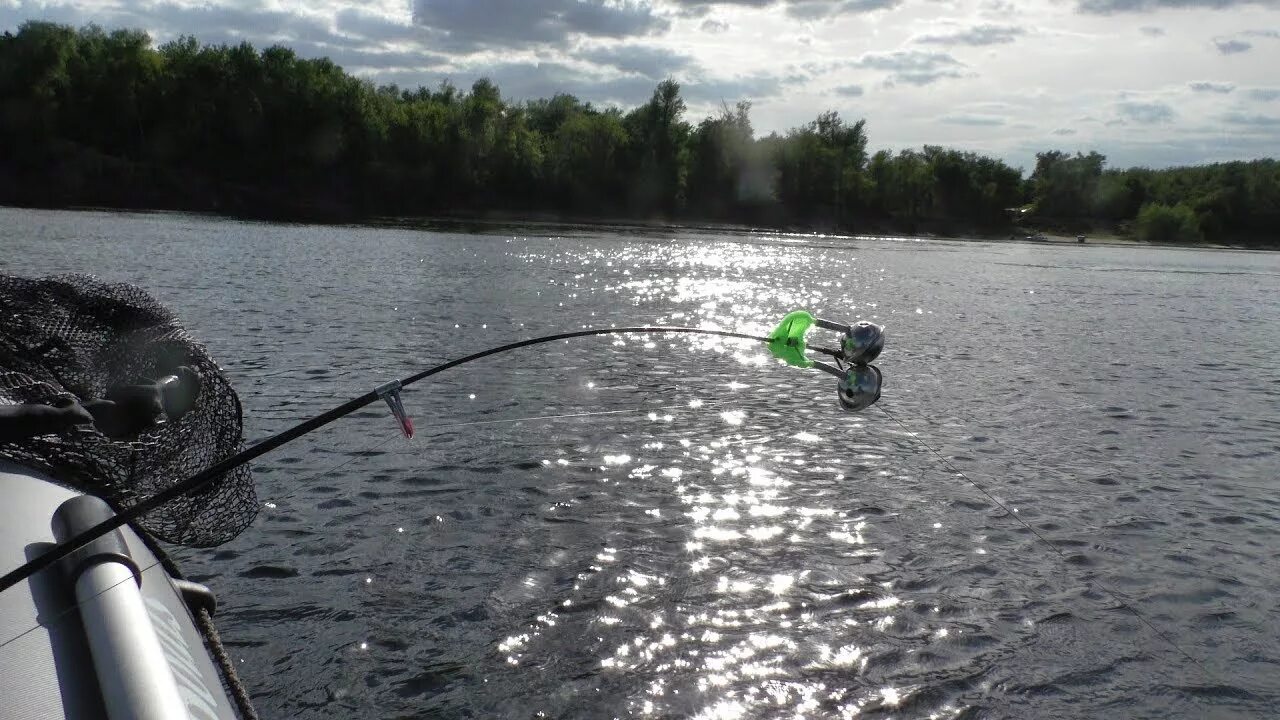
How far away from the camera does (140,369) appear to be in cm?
701

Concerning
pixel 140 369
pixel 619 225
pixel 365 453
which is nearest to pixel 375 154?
pixel 619 225

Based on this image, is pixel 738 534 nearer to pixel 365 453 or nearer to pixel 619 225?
pixel 365 453

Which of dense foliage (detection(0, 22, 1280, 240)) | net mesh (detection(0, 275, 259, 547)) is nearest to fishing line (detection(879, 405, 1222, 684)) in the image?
net mesh (detection(0, 275, 259, 547))

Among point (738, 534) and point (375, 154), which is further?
point (375, 154)

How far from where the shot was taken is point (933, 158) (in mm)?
164250

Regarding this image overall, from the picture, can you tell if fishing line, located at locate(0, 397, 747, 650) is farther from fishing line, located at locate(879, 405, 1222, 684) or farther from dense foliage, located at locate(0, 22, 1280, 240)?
dense foliage, located at locate(0, 22, 1280, 240)

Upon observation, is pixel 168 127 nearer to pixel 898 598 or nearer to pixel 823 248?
pixel 823 248

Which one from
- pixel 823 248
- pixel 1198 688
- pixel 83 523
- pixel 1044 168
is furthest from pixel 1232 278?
pixel 1044 168

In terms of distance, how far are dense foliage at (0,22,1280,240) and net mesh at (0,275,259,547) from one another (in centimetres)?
10198

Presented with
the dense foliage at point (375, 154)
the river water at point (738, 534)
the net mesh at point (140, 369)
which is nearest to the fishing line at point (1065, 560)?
the river water at point (738, 534)

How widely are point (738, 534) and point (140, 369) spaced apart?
21.7 ft

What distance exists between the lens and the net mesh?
21.3 feet

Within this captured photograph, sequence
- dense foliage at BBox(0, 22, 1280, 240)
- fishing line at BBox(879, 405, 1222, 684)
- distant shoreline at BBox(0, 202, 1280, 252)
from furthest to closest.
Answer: dense foliage at BBox(0, 22, 1280, 240) → distant shoreline at BBox(0, 202, 1280, 252) → fishing line at BBox(879, 405, 1222, 684)

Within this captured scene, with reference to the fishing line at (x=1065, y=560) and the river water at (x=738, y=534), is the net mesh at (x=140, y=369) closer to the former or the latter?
the river water at (x=738, y=534)
